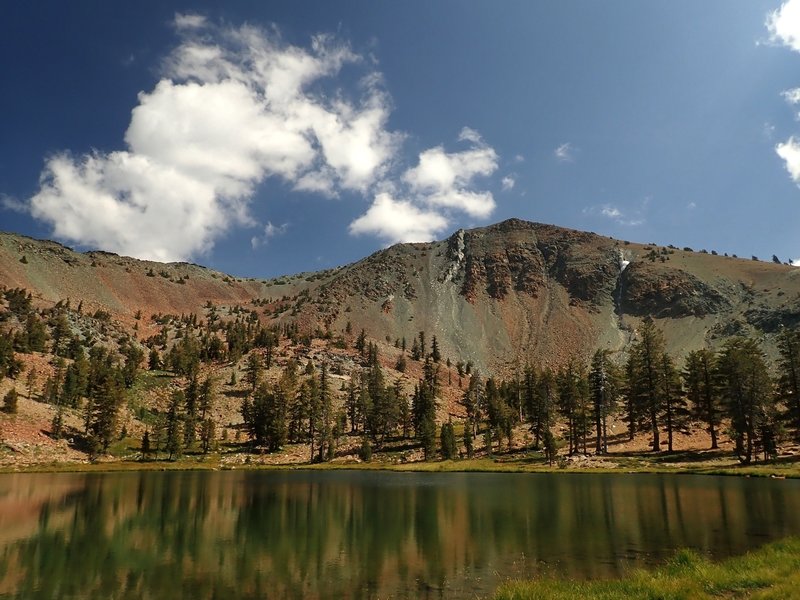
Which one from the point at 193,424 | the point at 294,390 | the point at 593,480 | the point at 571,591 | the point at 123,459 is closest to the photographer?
the point at 571,591

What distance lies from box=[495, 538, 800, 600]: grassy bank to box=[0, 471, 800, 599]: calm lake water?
276 centimetres

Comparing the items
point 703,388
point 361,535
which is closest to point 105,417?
point 361,535

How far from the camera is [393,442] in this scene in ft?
401

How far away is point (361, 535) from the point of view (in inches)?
1275

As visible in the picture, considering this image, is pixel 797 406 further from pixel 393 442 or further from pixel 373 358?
pixel 373 358

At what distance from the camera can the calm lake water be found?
22.1 metres

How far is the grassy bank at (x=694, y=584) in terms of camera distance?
16.2m

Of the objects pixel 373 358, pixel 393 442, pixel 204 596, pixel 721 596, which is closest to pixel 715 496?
pixel 721 596

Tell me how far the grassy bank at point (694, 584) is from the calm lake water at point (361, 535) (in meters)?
2.76

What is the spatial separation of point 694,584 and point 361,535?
20.2 metres

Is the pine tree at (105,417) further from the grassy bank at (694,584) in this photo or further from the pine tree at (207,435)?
the grassy bank at (694,584)

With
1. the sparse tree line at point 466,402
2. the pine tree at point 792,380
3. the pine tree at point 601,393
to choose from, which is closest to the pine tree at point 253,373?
the sparse tree line at point 466,402

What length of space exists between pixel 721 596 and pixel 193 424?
119 metres

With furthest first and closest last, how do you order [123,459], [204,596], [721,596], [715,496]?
[123,459] → [715,496] → [204,596] → [721,596]
